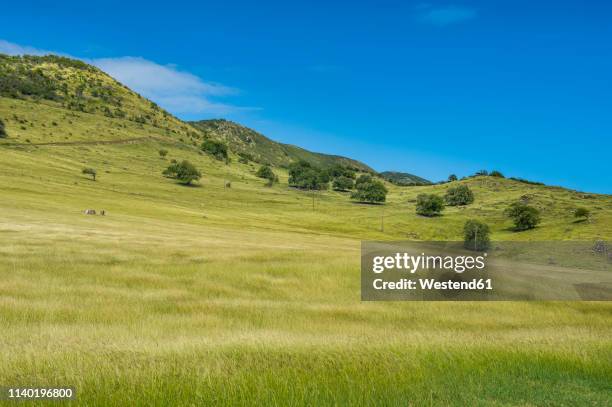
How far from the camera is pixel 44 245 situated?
3228cm

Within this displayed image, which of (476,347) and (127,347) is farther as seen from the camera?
(476,347)

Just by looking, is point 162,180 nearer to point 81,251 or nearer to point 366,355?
point 81,251

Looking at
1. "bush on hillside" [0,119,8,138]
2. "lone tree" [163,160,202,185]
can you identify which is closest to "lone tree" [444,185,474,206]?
"lone tree" [163,160,202,185]

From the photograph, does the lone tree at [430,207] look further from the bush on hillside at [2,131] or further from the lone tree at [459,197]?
the bush on hillside at [2,131]

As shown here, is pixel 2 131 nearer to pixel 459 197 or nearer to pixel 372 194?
pixel 372 194

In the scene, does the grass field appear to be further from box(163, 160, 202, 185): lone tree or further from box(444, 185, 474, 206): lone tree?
box(444, 185, 474, 206): lone tree

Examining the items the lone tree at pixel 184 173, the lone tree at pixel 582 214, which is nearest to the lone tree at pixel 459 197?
the lone tree at pixel 582 214

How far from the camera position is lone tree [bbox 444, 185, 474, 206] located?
18888 centimetres

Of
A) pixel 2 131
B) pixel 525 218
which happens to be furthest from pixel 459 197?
pixel 2 131

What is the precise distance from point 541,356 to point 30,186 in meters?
98.7

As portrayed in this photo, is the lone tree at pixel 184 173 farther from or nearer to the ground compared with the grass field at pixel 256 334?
farther from the ground

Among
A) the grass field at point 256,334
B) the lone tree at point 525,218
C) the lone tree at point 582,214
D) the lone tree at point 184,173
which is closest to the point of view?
the grass field at point 256,334

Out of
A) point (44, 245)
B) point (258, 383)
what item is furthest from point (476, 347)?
point (44, 245)

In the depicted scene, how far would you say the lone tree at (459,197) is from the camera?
188875mm
